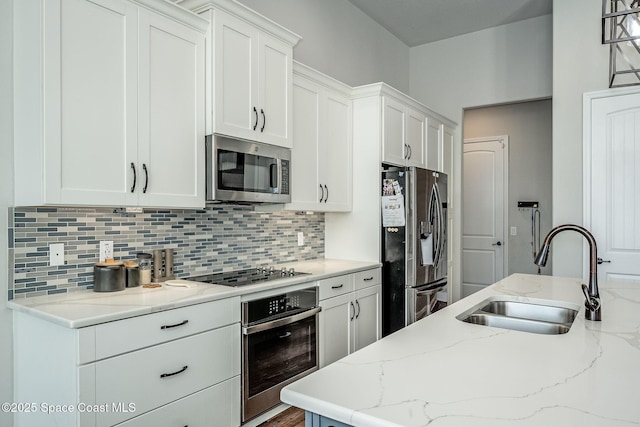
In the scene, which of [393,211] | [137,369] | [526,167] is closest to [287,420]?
Result: [137,369]

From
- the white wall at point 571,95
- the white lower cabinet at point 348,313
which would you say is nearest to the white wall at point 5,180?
the white lower cabinet at point 348,313

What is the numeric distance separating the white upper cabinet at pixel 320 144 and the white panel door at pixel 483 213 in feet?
9.64

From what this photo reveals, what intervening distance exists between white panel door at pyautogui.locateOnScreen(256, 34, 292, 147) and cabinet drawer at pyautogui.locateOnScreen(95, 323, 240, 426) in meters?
1.26

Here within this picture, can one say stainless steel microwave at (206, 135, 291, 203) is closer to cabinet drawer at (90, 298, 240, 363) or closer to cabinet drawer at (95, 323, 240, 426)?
cabinet drawer at (90, 298, 240, 363)

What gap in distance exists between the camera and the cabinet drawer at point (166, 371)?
172 cm

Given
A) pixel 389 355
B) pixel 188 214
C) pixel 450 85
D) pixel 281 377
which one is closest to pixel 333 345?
pixel 281 377

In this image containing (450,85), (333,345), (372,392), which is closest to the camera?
Answer: (372,392)

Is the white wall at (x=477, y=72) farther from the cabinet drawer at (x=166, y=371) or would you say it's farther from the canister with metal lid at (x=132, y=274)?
the canister with metal lid at (x=132, y=274)

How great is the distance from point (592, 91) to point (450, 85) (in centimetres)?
178

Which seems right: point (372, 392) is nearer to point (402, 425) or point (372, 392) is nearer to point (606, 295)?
point (402, 425)

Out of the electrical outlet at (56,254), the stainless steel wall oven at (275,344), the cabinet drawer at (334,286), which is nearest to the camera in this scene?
the electrical outlet at (56,254)

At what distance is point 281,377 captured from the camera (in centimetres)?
259

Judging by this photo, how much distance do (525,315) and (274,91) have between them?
1983 mm

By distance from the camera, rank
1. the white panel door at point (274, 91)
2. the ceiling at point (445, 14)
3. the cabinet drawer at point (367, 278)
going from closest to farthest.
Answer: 1. the white panel door at point (274, 91)
2. the cabinet drawer at point (367, 278)
3. the ceiling at point (445, 14)
